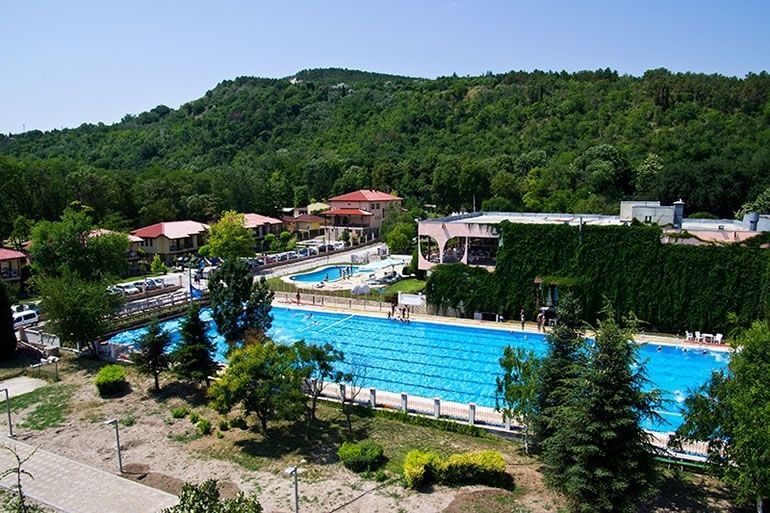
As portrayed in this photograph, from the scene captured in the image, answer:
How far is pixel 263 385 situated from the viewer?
56.8 feet

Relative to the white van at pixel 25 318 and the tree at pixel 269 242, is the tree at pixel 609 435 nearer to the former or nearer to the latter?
the white van at pixel 25 318

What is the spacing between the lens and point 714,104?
7888cm

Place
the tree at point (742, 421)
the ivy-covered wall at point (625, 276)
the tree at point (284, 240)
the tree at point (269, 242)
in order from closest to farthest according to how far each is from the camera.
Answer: the tree at point (742, 421), the ivy-covered wall at point (625, 276), the tree at point (269, 242), the tree at point (284, 240)

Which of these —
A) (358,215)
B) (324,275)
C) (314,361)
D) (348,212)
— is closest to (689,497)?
(314,361)

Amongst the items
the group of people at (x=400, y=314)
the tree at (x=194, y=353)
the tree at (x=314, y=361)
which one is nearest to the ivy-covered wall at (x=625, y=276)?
the group of people at (x=400, y=314)

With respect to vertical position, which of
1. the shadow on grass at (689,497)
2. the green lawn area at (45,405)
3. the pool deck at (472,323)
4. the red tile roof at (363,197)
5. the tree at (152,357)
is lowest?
the green lawn area at (45,405)

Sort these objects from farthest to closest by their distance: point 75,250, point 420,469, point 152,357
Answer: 1. point 75,250
2. point 152,357
3. point 420,469

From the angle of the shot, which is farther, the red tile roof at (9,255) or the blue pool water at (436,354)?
the red tile roof at (9,255)

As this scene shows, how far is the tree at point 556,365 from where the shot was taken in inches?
617

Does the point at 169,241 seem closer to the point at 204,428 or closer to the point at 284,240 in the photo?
the point at 284,240

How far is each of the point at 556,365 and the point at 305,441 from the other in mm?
7927

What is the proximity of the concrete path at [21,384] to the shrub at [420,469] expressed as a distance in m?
16.4

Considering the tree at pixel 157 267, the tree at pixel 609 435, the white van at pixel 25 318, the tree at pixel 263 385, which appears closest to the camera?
the tree at pixel 609 435

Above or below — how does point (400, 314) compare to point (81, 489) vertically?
above
